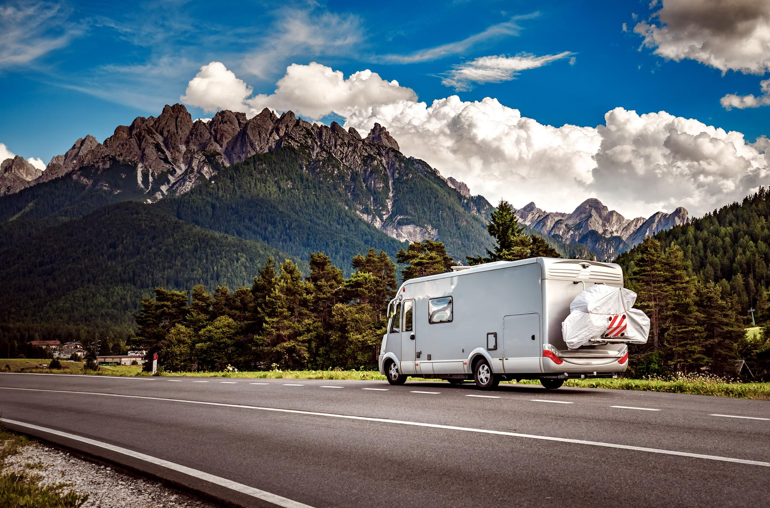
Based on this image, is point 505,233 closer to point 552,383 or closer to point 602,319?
point 552,383

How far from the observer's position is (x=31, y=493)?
5.80 metres

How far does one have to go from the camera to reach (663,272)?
209 feet

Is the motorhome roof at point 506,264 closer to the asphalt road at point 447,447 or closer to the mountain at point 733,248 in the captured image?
the asphalt road at point 447,447

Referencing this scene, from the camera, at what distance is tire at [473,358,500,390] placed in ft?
52.4

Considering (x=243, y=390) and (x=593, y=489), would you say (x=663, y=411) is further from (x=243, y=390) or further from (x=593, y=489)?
(x=243, y=390)

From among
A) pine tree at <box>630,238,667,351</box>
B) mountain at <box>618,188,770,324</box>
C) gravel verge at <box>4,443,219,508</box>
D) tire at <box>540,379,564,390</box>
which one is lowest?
gravel verge at <box>4,443,219,508</box>

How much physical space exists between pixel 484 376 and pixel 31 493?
1195 centimetres

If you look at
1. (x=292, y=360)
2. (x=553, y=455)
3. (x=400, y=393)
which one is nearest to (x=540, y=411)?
(x=553, y=455)

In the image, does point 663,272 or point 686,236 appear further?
point 686,236

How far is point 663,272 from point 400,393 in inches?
2189

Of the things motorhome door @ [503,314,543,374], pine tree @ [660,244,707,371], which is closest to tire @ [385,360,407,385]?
motorhome door @ [503,314,543,374]

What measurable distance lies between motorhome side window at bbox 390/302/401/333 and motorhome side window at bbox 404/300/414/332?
36cm

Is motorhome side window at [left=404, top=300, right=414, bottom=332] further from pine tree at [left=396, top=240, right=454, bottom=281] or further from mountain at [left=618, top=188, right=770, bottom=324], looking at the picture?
mountain at [left=618, top=188, right=770, bottom=324]

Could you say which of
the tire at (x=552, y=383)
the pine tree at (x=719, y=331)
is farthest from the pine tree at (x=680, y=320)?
the tire at (x=552, y=383)
